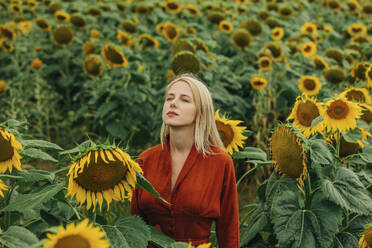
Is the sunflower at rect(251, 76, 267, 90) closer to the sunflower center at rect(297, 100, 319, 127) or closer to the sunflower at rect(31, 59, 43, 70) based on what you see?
the sunflower center at rect(297, 100, 319, 127)

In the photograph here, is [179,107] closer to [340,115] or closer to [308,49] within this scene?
[340,115]

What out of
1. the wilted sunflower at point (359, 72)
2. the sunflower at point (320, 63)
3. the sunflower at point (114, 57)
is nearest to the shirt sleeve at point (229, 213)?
the wilted sunflower at point (359, 72)

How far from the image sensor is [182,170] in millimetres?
1771

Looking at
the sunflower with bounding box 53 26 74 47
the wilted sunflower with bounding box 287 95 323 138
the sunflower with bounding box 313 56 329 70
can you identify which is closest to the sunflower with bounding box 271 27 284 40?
the sunflower with bounding box 313 56 329 70

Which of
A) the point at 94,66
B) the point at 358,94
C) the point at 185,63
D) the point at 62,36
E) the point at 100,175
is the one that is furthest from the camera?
the point at 62,36

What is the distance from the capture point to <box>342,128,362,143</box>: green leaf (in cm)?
209

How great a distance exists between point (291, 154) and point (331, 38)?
4619mm

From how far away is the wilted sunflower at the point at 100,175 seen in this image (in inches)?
53.1

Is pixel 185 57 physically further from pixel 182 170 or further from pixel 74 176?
pixel 74 176

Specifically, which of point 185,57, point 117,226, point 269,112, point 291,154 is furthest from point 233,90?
point 117,226

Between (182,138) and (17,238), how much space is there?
770 mm

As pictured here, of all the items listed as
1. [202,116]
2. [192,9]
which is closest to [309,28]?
[192,9]

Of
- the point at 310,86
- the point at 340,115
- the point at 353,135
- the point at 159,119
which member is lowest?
the point at 159,119

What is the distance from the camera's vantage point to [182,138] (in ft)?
5.97
